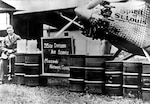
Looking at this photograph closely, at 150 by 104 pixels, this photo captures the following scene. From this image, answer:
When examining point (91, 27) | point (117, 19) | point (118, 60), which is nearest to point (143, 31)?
point (117, 19)

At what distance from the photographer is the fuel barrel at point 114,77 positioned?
2.43m

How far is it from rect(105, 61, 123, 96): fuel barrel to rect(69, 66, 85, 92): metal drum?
0.28 metres

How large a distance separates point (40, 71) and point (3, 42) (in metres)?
0.56

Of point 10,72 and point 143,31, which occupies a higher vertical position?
point 143,31

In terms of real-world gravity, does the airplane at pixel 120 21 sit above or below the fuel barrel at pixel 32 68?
above

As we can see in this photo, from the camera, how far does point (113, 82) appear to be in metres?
2.45

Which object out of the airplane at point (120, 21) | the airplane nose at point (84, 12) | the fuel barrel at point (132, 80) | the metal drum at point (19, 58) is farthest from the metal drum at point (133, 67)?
the metal drum at point (19, 58)

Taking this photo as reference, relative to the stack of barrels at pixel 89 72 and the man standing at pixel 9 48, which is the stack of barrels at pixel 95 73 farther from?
the man standing at pixel 9 48

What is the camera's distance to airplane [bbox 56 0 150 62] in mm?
1587

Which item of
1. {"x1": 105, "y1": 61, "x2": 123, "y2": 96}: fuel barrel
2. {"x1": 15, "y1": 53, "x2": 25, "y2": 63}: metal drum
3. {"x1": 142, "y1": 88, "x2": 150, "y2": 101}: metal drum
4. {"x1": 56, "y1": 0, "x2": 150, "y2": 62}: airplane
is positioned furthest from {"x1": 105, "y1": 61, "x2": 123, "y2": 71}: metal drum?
{"x1": 15, "y1": 53, "x2": 25, "y2": 63}: metal drum

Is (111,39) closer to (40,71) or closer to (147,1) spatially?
(147,1)

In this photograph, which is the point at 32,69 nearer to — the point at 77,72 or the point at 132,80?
the point at 77,72

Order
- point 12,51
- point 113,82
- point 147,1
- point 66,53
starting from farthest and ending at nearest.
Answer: point 12,51, point 66,53, point 113,82, point 147,1

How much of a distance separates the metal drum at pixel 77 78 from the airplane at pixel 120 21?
95 centimetres
